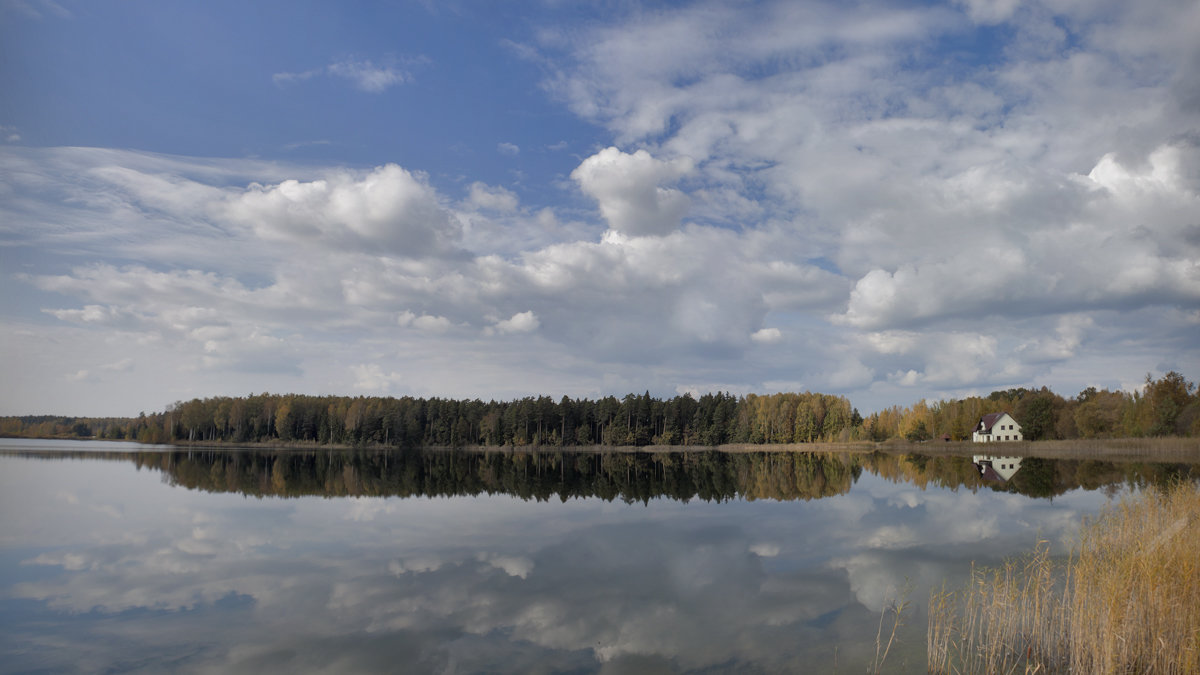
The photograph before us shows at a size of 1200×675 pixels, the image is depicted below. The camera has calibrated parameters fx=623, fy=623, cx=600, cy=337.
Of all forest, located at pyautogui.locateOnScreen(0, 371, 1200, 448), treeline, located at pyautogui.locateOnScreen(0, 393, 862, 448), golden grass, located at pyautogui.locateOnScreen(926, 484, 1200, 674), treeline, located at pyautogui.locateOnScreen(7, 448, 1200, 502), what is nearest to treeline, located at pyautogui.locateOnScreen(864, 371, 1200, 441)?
forest, located at pyautogui.locateOnScreen(0, 371, 1200, 448)

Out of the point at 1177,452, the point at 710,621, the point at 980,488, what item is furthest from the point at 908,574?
the point at 1177,452

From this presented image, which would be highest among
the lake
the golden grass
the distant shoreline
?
the golden grass

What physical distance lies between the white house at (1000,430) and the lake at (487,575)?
228ft

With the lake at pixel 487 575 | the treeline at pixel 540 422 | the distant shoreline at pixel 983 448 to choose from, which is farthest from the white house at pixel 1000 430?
the lake at pixel 487 575

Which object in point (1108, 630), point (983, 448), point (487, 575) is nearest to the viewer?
point (1108, 630)

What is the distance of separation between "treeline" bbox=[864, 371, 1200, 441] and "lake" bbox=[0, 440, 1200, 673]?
141 ft

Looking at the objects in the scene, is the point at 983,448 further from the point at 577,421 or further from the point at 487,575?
the point at 487,575

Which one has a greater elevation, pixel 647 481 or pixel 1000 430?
pixel 1000 430

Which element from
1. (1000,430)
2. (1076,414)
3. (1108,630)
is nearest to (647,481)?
(1108,630)

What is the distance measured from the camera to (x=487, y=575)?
1492 cm

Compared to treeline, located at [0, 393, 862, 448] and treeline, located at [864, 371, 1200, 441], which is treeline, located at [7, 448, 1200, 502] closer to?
treeline, located at [864, 371, 1200, 441]

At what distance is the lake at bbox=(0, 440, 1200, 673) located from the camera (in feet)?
32.4

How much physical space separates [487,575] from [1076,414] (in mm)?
90615

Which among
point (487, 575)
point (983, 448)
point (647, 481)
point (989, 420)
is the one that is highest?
point (989, 420)
